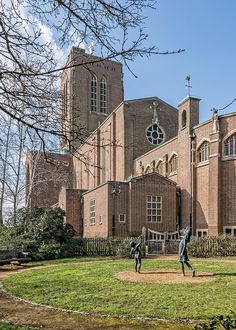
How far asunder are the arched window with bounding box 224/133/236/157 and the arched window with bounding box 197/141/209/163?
6.29 feet

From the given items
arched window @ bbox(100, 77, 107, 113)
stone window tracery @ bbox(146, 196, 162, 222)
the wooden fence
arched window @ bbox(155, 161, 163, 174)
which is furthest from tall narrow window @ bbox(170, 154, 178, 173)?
arched window @ bbox(100, 77, 107, 113)

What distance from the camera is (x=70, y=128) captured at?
7.78m

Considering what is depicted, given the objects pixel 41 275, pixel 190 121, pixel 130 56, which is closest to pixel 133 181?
pixel 190 121

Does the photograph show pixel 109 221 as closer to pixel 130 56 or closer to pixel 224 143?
pixel 224 143

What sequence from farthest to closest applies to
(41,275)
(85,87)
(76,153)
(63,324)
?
(85,87) → (41,275) → (63,324) → (76,153)

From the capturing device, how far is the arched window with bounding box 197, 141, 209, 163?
3266cm

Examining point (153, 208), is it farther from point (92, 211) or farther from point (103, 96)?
point (103, 96)

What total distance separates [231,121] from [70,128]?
81.1 feet

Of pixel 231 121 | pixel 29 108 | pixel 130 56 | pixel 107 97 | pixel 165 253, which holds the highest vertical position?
pixel 107 97

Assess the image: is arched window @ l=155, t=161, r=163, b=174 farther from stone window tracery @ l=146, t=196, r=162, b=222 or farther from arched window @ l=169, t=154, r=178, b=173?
stone window tracery @ l=146, t=196, r=162, b=222

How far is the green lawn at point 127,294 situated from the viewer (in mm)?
9898

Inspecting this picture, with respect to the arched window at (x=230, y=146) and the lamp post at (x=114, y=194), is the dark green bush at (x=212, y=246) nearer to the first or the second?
the arched window at (x=230, y=146)

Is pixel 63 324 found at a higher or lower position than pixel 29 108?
lower

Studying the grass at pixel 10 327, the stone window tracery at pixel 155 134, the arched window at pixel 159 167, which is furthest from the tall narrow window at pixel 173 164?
the grass at pixel 10 327
